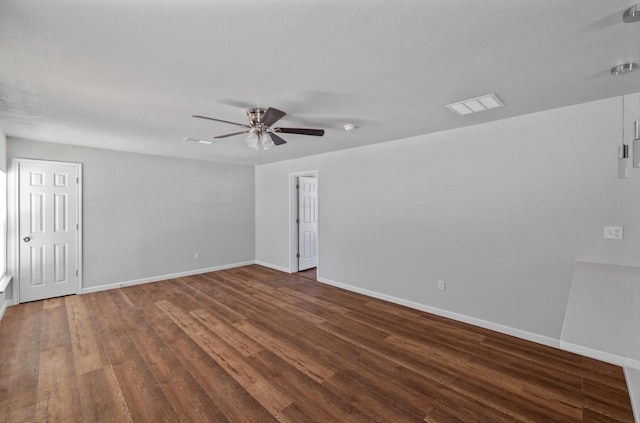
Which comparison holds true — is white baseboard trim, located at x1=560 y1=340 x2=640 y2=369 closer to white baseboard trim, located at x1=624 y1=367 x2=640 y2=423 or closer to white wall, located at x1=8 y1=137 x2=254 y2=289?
white baseboard trim, located at x1=624 y1=367 x2=640 y2=423

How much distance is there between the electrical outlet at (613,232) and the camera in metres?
2.47

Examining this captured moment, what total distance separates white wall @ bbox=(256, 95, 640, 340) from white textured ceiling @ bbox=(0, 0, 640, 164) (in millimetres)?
403

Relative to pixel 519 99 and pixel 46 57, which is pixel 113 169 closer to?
pixel 46 57

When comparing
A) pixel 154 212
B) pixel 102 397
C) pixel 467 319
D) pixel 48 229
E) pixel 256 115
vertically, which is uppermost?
pixel 256 115

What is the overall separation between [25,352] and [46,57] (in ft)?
9.18

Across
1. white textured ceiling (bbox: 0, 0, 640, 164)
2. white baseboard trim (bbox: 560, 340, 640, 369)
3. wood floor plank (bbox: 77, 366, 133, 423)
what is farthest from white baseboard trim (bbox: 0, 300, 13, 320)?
white baseboard trim (bbox: 560, 340, 640, 369)

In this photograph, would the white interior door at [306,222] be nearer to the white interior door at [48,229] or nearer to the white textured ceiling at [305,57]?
the white textured ceiling at [305,57]

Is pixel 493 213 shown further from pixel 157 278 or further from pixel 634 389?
pixel 157 278

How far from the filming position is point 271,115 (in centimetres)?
228

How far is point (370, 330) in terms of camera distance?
3221 millimetres

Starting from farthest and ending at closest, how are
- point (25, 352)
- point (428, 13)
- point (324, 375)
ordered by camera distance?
point (25, 352)
point (324, 375)
point (428, 13)

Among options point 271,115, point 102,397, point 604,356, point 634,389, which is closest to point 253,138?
point 271,115

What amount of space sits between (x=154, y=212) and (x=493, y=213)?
549 centimetres

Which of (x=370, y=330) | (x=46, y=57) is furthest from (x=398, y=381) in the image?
(x=46, y=57)
